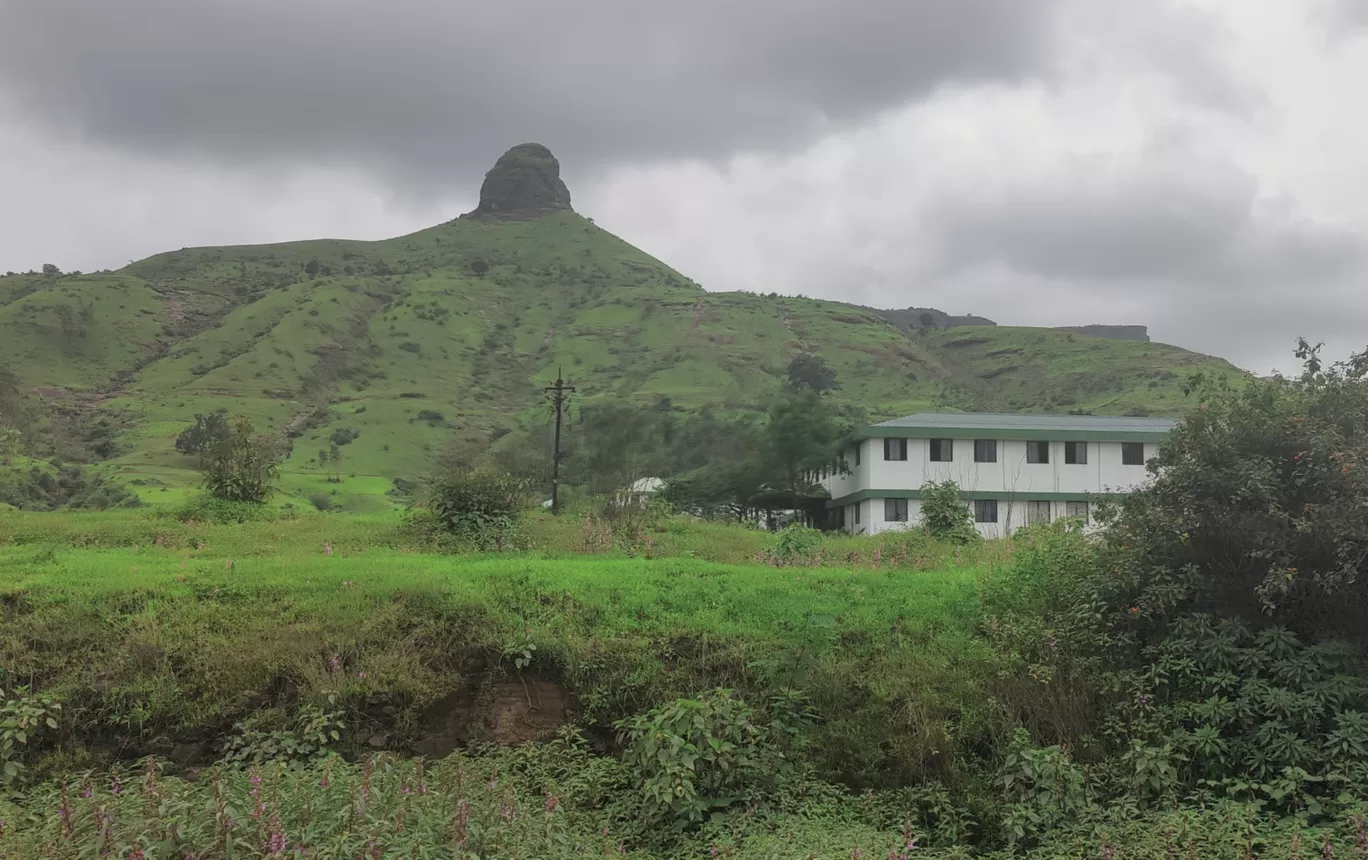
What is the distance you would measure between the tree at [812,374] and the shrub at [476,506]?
66.8m

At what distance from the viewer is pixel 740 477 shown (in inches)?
1464

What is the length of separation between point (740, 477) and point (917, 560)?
23160 mm

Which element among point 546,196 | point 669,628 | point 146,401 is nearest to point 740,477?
point 669,628

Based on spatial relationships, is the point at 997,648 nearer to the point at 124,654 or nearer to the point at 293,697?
the point at 293,697

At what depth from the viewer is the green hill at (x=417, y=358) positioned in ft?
226

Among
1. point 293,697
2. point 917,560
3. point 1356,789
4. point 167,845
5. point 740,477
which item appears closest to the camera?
point 167,845

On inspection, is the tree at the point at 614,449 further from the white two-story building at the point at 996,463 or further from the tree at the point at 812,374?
the tree at the point at 812,374

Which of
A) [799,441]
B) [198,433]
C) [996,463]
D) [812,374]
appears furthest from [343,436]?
[996,463]

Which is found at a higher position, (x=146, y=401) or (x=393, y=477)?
(x=146, y=401)

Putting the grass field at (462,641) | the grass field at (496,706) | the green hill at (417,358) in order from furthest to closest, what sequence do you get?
the green hill at (417,358)
the grass field at (462,641)
the grass field at (496,706)

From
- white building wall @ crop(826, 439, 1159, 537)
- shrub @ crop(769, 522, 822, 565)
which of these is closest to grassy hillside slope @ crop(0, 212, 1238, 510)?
white building wall @ crop(826, 439, 1159, 537)

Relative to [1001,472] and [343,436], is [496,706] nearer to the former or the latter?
[1001,472]

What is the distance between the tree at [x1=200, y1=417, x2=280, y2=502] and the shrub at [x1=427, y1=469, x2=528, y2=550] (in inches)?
186

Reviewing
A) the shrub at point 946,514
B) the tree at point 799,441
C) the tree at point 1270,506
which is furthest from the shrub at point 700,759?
the tree at point 799,441
